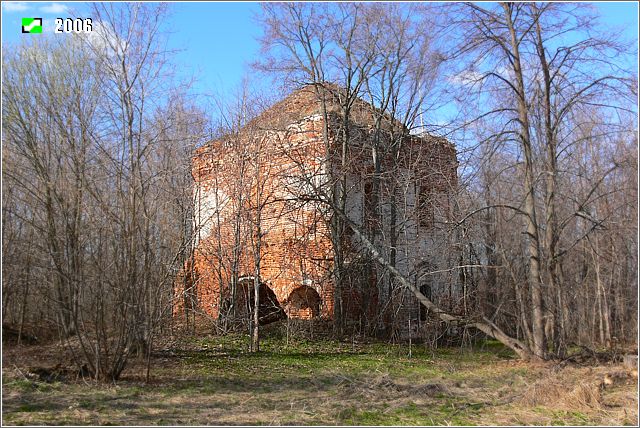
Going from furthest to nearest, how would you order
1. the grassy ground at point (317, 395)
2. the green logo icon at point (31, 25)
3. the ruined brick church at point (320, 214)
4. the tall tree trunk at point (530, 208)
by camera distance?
the ruined brick church at point (320, 214) < the tall tree trunk at point (530, 208) < the green logo icon at point (31, 25) < the grassy ground at point (317, 395)

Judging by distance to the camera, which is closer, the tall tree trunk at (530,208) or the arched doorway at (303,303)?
the tall tree trunk at (530,208)

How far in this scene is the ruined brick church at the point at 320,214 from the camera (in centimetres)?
1441

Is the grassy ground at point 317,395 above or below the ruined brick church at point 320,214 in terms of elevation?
below

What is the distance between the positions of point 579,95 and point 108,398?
29.3 feet

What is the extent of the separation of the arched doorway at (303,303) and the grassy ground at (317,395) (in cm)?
365

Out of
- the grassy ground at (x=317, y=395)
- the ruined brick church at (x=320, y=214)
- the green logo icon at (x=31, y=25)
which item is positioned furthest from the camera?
the ruined brick church at (x=320, y=214)

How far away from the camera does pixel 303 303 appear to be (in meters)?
16.0

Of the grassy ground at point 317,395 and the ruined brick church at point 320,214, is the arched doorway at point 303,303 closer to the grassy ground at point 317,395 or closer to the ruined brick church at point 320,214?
the ruined brick church at point 320,214

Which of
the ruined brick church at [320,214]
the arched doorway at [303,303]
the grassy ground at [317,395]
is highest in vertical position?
the ruined brick church at [320,214]

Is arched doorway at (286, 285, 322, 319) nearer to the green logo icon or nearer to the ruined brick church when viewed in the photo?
the ruined brick church

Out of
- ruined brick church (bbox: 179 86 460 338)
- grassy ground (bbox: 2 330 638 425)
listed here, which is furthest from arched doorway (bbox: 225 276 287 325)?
grassy ground (bbox: 2 330 638 425)

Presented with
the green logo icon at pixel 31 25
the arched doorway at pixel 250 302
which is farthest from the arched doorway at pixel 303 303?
the green logo icon at pixel 31 25

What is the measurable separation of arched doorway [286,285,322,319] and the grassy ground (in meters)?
3.65

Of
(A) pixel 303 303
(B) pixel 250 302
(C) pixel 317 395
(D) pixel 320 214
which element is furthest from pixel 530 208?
(B) pixel 250 302
